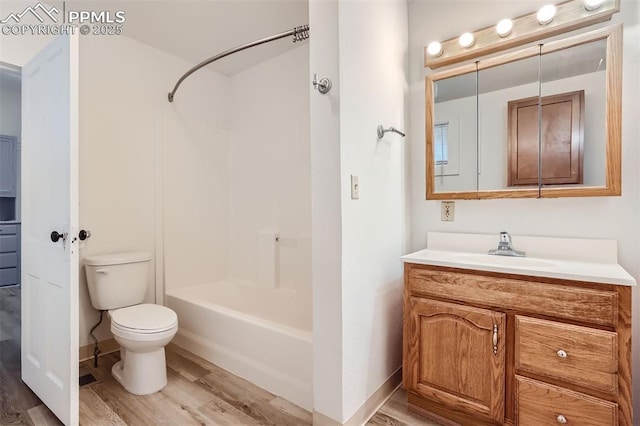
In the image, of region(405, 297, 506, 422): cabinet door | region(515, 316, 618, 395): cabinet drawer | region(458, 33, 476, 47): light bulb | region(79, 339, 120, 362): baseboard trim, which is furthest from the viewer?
region(79, 339, 120, 362): baseboard trim

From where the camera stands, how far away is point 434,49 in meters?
2.01

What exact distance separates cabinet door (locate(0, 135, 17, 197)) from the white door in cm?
357

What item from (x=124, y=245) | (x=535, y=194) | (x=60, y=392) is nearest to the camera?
(x=60, y=392)

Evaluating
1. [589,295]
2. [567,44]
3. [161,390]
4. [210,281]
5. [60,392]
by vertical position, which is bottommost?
[161,390]

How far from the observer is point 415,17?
7.13 feet

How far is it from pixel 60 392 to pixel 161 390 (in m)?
0.50

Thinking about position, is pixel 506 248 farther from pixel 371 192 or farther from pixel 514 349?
pixel 371 192

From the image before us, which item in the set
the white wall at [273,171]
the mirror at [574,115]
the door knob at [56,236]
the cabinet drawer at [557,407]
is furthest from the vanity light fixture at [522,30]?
the door knob at [56,236]

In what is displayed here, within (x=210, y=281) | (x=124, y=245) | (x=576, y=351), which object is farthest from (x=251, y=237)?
(x=576, y=351)

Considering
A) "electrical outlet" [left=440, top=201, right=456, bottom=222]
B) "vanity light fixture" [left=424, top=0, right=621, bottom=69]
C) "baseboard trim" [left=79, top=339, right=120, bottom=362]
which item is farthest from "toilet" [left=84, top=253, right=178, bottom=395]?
"vanity light fixture" [left=424, top=0, right=621, bottom=69]

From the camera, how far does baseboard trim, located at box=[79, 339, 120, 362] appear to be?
2266 millimetres

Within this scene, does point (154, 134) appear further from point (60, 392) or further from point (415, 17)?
point (415, 17)

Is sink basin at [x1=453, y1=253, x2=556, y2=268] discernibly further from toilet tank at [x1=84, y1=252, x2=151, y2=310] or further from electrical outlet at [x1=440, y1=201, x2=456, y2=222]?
toilet tank at [x1=84, y1=252, x2=151, y2=310]

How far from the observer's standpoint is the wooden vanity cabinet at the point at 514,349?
4.00 feet
